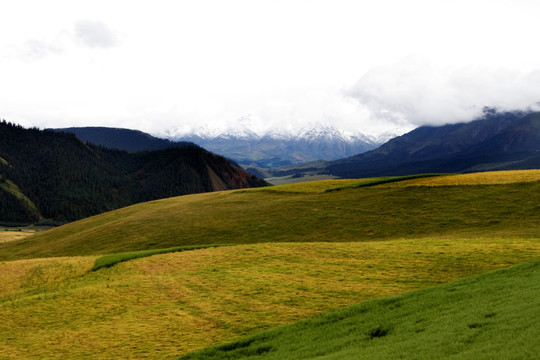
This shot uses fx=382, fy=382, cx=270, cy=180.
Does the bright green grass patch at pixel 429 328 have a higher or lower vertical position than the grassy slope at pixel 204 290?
higher

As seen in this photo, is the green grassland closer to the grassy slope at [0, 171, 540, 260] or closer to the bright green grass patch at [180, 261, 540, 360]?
the bright green grass patch at [180, 261, 540, 360]

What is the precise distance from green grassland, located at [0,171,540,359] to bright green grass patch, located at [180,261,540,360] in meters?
0.11

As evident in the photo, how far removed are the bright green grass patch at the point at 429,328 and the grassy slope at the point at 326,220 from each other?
25.4 metres

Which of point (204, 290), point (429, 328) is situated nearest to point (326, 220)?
point (204, 290)

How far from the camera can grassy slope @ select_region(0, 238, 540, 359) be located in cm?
2223

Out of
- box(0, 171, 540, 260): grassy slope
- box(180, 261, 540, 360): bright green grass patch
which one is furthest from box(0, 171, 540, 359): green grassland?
box(0, 171, 540, 260): grassy slope

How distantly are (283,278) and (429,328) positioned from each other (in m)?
16.2

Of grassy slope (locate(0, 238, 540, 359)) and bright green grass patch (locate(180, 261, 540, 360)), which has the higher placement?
bright green grass patch (locate(180, 261, 540, 360))

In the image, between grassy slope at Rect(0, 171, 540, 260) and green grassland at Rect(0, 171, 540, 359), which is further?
grassy slope at Rect(0, 171, 540, 260)

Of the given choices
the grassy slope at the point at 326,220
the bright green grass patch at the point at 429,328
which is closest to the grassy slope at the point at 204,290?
the bright green grass patch at the point at 429,328

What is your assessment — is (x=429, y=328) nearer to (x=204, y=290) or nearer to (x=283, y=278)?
(x=283, y=278)

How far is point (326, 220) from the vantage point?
199 feet

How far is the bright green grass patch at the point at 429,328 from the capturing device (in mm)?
12992

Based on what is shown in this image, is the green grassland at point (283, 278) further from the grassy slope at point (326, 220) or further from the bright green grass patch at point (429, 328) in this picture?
the grassy slope at point (326, 220)
